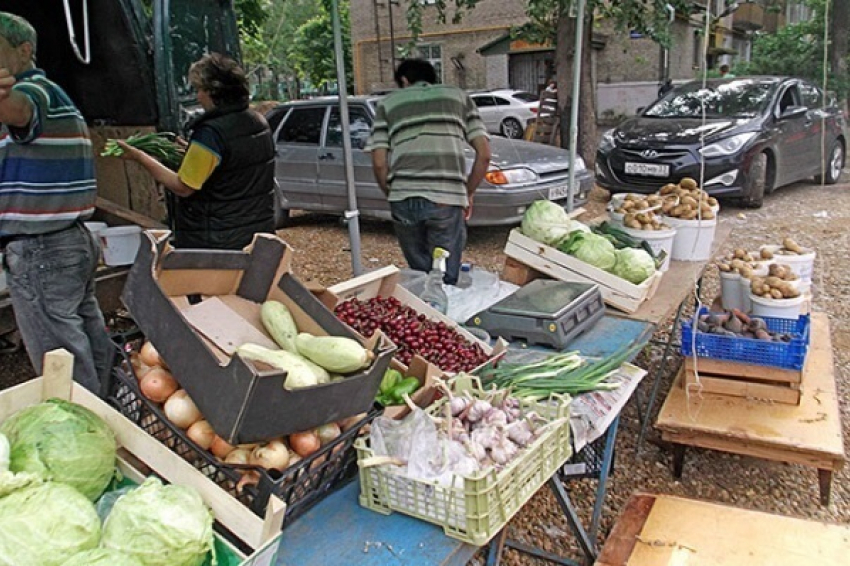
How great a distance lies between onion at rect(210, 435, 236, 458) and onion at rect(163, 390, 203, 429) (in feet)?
0.24

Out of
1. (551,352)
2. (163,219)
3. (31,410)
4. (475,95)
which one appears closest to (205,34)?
(163,219)

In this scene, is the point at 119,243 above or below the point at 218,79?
below

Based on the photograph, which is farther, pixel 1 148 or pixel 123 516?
pixel 1 148

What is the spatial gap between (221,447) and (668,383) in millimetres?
3523

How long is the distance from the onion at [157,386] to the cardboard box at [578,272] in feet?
7.09

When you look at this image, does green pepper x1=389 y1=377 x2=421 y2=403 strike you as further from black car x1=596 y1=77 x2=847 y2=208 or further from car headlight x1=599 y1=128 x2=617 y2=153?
car headlight x1=599 y1=128 x2=617 y2=153

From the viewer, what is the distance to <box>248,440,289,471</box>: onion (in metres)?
1.50

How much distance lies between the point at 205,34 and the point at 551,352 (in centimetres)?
313

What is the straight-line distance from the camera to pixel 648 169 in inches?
350

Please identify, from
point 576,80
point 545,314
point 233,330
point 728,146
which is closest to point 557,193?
point 576,80

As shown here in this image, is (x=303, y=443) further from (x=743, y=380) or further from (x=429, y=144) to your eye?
(x=743, y=380)

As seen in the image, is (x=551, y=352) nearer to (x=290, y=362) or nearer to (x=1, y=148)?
Result: (x=290, y=362)

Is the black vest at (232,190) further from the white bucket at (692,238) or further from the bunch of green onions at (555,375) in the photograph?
the white bucket at (692,238)

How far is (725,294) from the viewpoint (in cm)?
409
